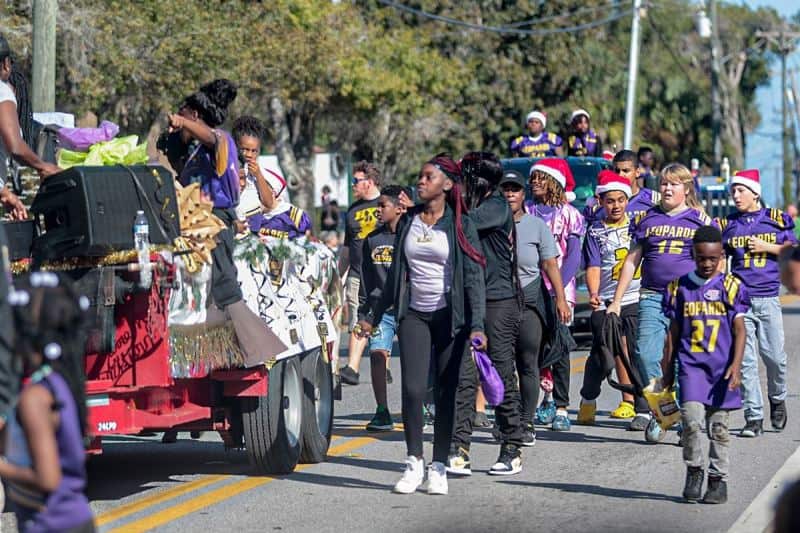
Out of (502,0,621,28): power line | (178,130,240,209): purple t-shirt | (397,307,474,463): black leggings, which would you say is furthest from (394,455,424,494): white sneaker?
(502,0,621,28): power line

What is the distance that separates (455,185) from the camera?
958cm

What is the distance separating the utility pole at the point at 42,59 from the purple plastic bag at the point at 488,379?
9563 millimetres

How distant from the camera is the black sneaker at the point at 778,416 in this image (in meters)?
11.8

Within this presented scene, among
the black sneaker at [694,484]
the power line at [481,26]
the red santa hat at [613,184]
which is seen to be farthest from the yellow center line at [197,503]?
the power line at [481,26]

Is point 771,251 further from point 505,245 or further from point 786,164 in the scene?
point 786,164

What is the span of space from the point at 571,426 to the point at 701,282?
3480 millimetres

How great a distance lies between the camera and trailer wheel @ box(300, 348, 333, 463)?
10.1m

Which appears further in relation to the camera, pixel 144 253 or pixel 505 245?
pixel 505 245

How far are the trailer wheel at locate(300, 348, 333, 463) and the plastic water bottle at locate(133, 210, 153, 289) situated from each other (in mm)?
2090

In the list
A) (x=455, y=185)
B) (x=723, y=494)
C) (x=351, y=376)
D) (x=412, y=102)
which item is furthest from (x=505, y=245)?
(x=412, y=102)

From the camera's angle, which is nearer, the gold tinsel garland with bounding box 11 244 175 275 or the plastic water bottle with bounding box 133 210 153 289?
the plastic water bottle with bounding box 133 210 153 289

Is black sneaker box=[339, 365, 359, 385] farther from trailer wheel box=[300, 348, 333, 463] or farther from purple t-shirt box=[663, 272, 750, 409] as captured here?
purple t-shirt box=[663, 272, 750, 409]

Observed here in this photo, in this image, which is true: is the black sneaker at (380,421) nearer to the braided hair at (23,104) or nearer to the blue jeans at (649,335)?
the blue jeans at (649,335)

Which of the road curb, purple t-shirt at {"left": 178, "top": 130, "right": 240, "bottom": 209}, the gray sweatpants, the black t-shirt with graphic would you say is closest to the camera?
the road curb
